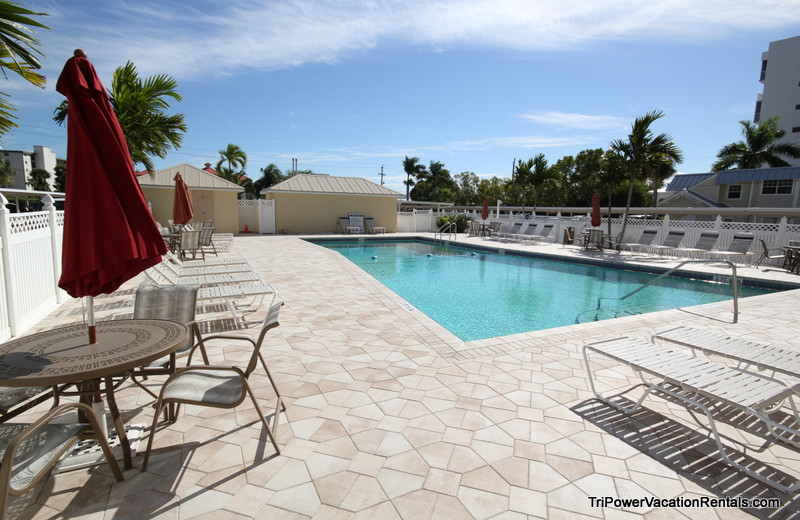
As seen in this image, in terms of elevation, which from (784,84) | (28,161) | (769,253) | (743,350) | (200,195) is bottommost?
(743,350)

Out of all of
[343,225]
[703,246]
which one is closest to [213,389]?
[703,246]

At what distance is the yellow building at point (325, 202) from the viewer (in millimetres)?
19844

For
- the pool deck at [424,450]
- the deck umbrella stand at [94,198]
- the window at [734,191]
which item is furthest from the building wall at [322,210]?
the window at [734,191]

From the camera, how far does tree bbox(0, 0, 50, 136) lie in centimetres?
295

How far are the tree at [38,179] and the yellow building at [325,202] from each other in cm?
6574

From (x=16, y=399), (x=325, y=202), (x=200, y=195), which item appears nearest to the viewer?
(x=16, y=399)

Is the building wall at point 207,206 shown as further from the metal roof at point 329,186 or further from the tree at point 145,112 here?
the tree at point 145,112

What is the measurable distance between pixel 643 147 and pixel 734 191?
19.6 metres

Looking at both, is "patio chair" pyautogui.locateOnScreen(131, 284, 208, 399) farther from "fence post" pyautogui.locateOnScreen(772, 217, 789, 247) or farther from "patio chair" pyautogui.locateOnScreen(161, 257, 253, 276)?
"fence post" pyautogui.locateOnScreen(772, 217, 789, 247)

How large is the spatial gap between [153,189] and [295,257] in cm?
962

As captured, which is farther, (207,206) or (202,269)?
(207,206)

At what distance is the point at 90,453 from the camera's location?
237 cm

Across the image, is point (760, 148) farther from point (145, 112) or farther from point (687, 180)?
point (145, 112)

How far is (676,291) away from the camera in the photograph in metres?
8.80
